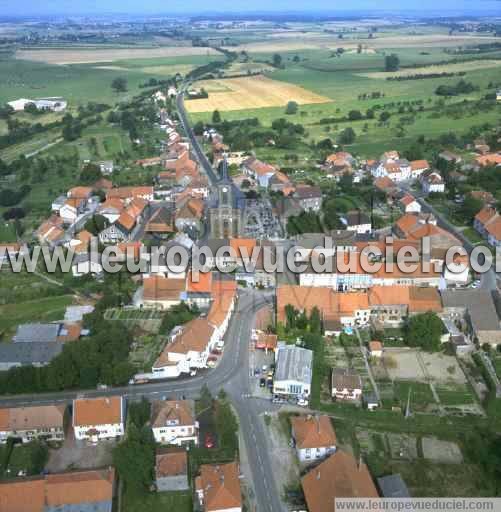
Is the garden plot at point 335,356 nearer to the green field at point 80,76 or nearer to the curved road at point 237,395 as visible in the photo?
the curved road at point 237,395

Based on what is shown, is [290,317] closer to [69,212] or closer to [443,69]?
[69,212]

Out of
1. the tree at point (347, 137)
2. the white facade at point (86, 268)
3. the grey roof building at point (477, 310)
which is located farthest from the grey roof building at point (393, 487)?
the tree at point (347, 137)

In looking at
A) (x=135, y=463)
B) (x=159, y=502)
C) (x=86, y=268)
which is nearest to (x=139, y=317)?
(x=86, y=268)

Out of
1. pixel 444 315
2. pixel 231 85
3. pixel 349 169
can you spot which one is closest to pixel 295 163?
pixel 349 169

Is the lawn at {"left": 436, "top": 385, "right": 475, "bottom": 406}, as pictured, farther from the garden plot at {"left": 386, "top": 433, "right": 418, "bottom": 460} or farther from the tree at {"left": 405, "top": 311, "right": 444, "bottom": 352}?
the garden plot at {"left": 386, "top": 433, "right": 418, "bottom": 460}

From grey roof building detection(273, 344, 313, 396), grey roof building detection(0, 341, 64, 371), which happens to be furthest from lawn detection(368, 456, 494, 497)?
grey roof building detection(0, 341, 64, 371)

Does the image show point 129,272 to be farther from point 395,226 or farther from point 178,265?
point 395,226
